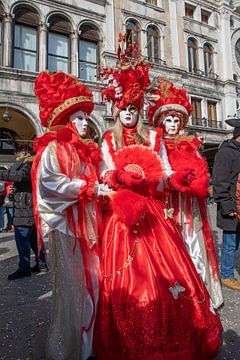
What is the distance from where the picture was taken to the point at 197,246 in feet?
8.65

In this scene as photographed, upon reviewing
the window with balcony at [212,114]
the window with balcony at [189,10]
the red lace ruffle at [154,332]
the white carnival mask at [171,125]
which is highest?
the window with balcony at [189,10]

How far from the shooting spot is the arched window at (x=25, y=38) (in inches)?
492

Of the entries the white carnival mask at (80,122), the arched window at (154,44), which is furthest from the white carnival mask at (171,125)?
the arched window at (154,44)

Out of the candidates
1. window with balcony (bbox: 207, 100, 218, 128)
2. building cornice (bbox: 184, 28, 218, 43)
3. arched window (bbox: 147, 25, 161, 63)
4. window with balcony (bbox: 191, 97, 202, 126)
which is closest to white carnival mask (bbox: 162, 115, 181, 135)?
arched window (bbox: 147, 25, 161, 63)

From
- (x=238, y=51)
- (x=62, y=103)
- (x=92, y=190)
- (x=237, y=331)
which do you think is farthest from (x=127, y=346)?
(x=238, y=51)

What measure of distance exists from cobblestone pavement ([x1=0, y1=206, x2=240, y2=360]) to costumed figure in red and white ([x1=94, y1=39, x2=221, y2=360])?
0.51 m

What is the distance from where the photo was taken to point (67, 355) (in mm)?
1812

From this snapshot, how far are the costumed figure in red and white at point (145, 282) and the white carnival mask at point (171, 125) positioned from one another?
3.54ft

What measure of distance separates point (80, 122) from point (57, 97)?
0.82 feet

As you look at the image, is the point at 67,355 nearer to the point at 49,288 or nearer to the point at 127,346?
the point at 127,346

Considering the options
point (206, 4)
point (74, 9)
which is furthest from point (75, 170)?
point (206, 4)

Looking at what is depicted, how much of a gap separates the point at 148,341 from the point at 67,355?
1.87 feet

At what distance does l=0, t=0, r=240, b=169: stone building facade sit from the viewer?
482 inches

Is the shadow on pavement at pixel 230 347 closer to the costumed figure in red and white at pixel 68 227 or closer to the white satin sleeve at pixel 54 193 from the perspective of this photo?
the costumed figure in red and white at pixel 68 227
